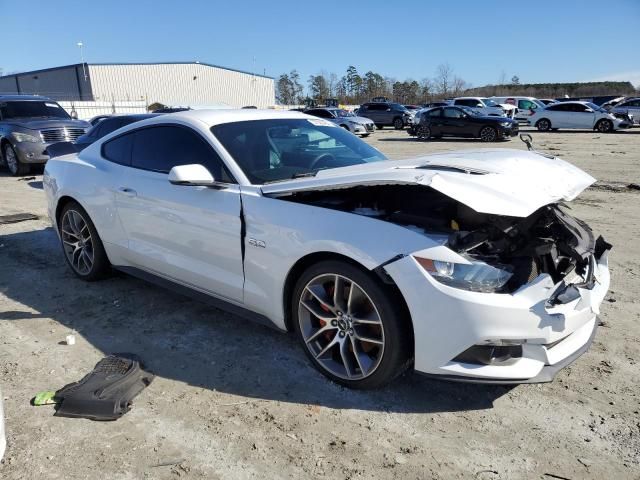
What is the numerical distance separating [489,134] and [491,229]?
64.1ft

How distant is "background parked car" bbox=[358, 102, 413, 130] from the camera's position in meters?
32.2

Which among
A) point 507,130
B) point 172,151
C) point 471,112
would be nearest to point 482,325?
point 172,151

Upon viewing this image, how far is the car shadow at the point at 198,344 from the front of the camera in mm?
2971

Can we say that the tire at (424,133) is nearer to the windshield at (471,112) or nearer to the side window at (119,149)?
the windshield at (471,112)

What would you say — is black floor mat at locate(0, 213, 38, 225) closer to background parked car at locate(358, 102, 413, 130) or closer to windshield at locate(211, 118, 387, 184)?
windshield at locate(211, 118, 387, 184)

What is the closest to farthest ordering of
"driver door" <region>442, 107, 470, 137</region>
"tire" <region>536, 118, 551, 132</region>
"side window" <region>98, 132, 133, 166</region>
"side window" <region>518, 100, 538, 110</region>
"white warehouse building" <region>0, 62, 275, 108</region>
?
"side window" <region>98, 132, 133, 166</region> < "driver door" <region>442, 107, 470, 137</region> < "tire" <region>536, 118, 551, 132</region> < "side window" <region>518, 100, 538, 110</region> < "white warehouse building" <region>0, 62, 275, 108</region>

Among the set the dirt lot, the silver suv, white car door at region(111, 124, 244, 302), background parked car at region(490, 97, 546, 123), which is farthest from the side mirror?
background parked car at region(490, 97, 546, 123)

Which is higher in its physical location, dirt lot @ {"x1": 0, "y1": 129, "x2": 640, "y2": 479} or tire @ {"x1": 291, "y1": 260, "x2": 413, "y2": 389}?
tire @ {"x1": 291, "y1": 260, "x2": 413, "y2": 389}

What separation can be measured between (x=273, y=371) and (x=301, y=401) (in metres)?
0.39

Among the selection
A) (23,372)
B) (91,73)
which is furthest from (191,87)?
(23,372)

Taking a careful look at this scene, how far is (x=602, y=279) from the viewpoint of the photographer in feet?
10.1

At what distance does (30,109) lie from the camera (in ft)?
43.0

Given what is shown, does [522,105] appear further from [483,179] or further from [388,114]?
[483,179]

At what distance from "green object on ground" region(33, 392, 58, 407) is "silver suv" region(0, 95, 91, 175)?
10328mm
